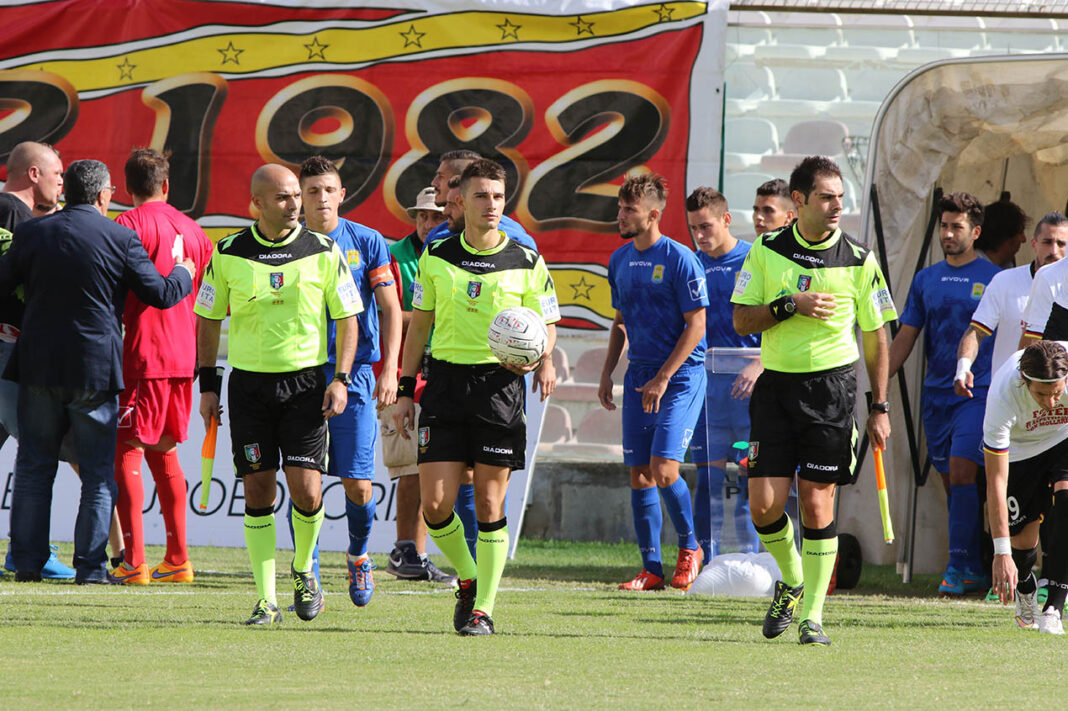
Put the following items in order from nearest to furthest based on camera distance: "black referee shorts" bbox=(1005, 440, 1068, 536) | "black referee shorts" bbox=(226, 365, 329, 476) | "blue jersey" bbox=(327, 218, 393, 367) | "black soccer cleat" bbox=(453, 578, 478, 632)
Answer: "black soccer cleat" bbox=(453, 578, 478, 632) < "black referee shorts" bbox=(226, 365, 329, 476) < "black referee shorts" bbox=(1005, 440, 1068, 536) < "blue jersey" bbox=(327, 218, 393, 367)

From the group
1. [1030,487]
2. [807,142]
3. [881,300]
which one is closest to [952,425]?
[1030,487]

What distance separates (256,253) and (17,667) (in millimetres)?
2239

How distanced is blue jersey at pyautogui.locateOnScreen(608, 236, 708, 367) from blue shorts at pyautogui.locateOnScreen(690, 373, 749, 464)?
204mm

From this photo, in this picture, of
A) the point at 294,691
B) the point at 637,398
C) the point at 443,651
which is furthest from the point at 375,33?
the point at 294,691

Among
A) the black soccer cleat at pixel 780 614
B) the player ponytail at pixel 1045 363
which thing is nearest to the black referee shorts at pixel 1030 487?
the player ponytail at pixel 1045 363

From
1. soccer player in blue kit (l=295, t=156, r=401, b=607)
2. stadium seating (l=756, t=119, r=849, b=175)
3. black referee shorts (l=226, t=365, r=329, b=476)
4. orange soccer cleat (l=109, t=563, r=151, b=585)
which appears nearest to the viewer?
black referee shorts (l=226, t=365, r=329, b=476)

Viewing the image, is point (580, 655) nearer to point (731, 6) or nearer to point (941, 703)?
point (941, 703)

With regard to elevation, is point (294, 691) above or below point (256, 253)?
below

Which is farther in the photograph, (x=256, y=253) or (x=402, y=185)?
(x=402, y=185)

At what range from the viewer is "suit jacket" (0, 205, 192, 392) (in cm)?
817

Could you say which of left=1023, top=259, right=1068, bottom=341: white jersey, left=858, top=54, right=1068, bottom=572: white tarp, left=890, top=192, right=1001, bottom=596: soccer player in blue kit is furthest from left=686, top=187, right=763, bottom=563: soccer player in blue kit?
left=1023, top=259, right=1068, bottom=341: white jersey

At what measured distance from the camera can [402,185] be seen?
40.0 ft

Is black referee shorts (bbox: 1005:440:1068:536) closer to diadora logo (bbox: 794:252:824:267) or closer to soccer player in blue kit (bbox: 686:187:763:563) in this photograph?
diadora logo (bbox: 794:252:824:267)

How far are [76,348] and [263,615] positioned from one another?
2.42 metres
